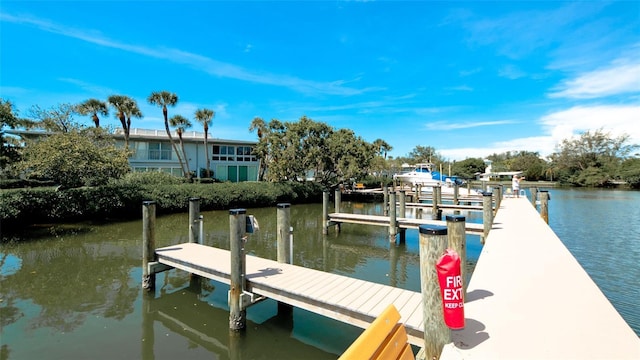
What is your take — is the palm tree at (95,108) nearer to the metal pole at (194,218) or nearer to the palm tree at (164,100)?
the palm tree at (164,100)

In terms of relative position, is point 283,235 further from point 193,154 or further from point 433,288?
point 193,154

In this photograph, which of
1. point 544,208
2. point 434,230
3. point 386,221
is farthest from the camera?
point 544,208

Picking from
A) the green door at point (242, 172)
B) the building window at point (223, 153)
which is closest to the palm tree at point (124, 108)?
the building window at point (223, 153)

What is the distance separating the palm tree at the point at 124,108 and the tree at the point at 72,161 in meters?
11.9

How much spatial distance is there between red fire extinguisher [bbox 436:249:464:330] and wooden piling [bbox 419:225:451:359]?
0.21ft

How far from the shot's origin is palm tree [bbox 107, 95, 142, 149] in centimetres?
2547

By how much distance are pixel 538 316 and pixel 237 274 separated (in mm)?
3985

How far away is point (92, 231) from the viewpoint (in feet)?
41.8

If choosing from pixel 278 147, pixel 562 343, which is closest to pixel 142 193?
pixel 278 147

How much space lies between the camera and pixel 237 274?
499cm

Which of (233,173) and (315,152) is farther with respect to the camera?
(233,173)

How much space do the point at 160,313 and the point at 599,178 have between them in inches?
2231

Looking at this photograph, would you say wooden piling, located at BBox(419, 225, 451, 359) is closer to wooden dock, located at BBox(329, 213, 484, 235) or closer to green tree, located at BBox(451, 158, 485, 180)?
wooden dock, located at BBox(329, 213, 484, 235)

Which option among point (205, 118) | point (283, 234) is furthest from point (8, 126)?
point (205, 118)
